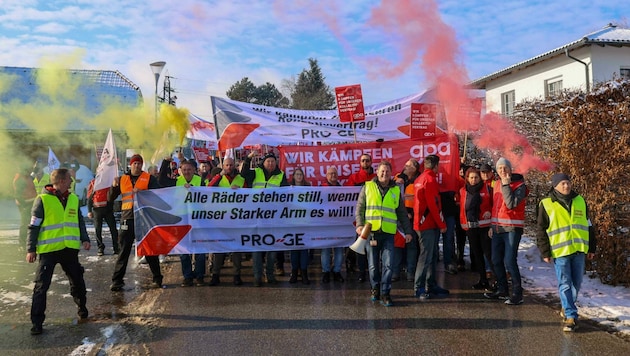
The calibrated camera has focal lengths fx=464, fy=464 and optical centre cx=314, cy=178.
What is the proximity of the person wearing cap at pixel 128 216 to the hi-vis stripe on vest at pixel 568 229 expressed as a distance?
549 cm

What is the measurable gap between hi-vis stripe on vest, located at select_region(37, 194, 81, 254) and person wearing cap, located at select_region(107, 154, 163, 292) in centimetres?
146

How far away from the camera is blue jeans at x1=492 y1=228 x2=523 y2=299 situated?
5.92 m

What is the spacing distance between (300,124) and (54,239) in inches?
227

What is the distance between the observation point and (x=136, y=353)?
4.44 m

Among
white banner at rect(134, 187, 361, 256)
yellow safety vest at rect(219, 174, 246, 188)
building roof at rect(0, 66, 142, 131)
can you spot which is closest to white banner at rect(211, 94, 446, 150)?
yellow safety vest at rect(219, 174, 246, 188)

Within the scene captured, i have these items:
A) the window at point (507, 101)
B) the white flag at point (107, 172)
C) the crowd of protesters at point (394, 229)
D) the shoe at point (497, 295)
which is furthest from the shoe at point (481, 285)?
the window at point (507, 101)

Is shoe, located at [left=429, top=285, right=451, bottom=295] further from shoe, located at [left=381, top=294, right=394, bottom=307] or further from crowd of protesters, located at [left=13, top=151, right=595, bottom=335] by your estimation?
shoe, located at [left=381, top=294, right=394, bottom=307]

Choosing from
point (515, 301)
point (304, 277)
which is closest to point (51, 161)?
point (304, 277)

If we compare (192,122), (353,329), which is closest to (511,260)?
(353,329)

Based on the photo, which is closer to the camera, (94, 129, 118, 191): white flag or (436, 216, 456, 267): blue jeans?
(94, 129, 118, 191): white flag

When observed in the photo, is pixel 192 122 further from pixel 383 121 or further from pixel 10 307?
pixel 10 307

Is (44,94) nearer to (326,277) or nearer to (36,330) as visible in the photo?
(36,330)

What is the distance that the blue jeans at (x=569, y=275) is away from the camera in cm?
510

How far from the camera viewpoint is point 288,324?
528cm
